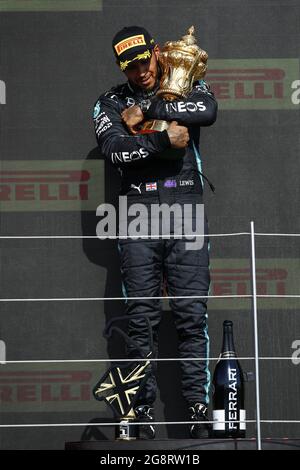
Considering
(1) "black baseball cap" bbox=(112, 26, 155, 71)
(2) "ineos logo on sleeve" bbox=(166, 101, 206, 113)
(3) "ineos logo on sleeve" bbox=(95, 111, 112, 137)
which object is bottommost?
(3) "ineos logo on sleeve" bbox=(95, 111, 112, 137)

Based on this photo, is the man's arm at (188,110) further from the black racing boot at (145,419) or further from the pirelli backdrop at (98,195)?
the black racing boot at (145,419)

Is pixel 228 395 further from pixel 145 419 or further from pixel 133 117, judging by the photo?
pixel 133 117

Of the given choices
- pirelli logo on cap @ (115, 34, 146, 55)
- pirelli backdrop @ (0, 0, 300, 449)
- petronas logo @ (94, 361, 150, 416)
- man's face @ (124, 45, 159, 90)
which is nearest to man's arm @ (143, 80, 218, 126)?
man's face @ (124, 45, 159, 90)

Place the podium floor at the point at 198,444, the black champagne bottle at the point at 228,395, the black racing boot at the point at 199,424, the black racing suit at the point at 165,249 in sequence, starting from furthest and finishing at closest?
1. the black racing suit at the point at 165,249
2. the black racing boot at the point at 199,424
3. the black champagne bottle at the point at 228,395
4. the podium floor at the point at 198,444

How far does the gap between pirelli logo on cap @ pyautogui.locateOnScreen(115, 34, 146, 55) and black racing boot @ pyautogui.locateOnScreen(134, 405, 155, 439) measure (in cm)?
121

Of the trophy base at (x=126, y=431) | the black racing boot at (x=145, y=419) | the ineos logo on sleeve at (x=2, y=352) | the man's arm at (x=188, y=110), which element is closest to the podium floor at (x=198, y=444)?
the trophy base at (x=126, y=431)

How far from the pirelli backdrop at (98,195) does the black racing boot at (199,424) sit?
45cm

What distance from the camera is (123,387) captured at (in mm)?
3418

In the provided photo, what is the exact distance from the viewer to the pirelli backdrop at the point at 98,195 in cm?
407

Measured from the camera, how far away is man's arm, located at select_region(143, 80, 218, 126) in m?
3.64

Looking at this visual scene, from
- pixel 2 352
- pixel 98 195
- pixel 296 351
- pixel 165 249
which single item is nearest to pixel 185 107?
pixel 165 249

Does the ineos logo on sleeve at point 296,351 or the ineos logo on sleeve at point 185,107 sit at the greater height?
the ineos logo on sleeve at point 185,107

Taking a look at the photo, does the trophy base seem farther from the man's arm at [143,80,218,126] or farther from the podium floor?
the man's arm at [143,80,218,126]

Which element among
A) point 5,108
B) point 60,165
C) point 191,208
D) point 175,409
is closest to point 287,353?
point 175,409
